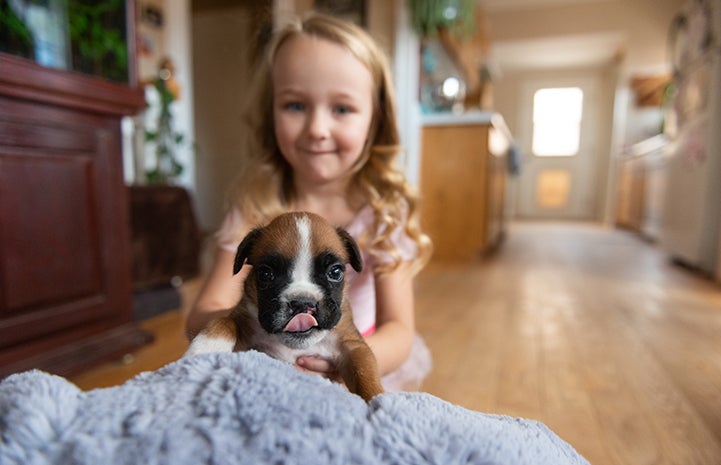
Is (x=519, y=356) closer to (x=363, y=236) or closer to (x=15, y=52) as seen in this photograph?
(x=363, y=236)

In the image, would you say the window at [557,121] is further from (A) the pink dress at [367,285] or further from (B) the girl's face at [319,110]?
(B) the girl's face at [319,110]

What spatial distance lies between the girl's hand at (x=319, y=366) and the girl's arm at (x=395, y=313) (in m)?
0.27

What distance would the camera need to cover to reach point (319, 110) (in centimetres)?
66

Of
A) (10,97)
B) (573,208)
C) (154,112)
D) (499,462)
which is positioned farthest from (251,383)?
(573,208)

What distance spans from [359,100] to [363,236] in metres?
0.25

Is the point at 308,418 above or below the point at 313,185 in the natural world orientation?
below

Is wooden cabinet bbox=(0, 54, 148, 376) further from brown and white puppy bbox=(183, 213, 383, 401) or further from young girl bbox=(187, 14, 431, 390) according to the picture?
brown and white puppy bbox=(183, 213, 383, 401)

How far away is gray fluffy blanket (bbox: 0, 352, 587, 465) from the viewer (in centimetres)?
38

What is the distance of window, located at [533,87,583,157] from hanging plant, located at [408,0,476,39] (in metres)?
5.93

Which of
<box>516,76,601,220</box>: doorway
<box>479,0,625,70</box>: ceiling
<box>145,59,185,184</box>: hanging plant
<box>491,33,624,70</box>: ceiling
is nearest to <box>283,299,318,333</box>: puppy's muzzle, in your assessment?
<box>145,59,185,184</box>: hanging plant

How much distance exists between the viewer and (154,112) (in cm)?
358

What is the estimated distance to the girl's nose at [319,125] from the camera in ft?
2.10

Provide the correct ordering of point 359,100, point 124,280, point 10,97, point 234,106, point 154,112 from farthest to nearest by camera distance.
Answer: point 234,106
point 154,112
point 124,280
point 10,97
point 359,100

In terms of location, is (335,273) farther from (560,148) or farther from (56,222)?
(560,148)
